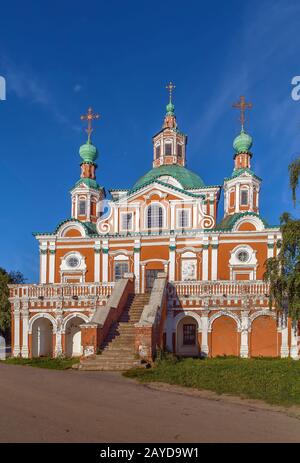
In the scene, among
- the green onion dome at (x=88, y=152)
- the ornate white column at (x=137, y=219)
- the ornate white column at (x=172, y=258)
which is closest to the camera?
the ornate white column at (x=172, y=258)

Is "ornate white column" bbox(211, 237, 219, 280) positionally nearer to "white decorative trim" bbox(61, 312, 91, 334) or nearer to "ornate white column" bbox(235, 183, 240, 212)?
"ornate white column" bbox(235, 183, 240, 212)

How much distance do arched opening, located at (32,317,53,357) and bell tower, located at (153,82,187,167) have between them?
17.6 metres

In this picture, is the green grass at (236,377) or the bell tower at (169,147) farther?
the bell tower at (169,147)

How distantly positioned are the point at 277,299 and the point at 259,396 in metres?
8.97

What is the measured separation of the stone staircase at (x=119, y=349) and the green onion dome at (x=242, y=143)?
18.2m

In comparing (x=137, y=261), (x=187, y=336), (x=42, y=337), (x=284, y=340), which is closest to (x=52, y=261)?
(x=137, y=261)

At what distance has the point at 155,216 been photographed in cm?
3002

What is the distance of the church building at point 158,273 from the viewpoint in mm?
19453

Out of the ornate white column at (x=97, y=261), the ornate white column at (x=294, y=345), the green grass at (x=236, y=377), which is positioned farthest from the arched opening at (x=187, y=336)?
the green grass at (x=236, y=377)

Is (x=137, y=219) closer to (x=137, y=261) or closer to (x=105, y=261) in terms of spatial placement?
(x=137, y=261)

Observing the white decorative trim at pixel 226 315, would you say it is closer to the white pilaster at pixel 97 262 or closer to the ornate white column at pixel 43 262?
the white pilaster at pixel 97 262

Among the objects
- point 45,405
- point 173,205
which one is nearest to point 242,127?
point 173,205
